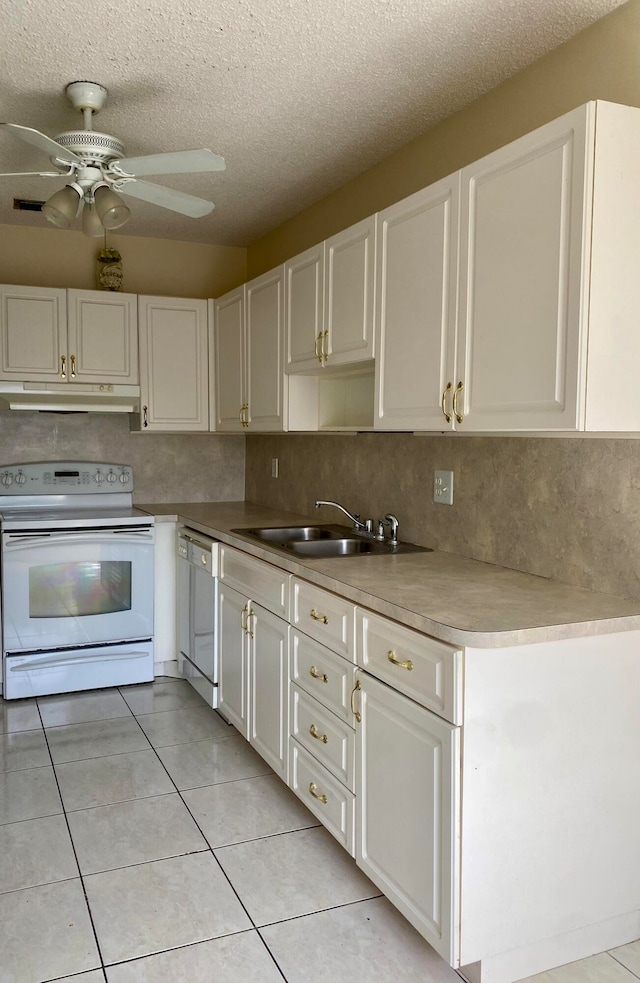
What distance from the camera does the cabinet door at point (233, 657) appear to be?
2980 millimetres

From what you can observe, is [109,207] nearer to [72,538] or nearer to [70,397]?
[70,397]

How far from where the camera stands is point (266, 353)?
347 cm

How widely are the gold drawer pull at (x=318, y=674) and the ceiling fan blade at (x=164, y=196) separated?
1585 millimetres

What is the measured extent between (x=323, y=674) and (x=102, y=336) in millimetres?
2484

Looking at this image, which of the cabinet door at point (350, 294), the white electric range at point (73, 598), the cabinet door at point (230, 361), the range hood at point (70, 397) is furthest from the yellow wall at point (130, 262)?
the cabinet door at point (350, 294)

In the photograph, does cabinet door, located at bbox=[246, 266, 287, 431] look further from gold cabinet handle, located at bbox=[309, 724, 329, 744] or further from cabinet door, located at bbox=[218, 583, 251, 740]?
gold cabinet handle, located at bbox=[309, 724, 329, 744]

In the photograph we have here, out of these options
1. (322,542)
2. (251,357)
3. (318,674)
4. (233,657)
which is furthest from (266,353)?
(318,674)

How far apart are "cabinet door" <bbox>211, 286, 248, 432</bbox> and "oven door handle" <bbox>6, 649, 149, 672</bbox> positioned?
1.31 meters

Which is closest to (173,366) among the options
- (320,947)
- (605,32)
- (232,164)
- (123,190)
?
(232,164)

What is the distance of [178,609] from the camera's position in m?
4.01

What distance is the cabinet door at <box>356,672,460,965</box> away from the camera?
1.66 meters

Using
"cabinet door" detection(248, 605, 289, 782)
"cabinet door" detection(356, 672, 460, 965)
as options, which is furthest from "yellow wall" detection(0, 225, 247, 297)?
"cabinet door" detection(356, 672, 460, 965)

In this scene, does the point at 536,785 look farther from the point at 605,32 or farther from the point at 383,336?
the point at 605,32

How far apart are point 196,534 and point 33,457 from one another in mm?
1191
